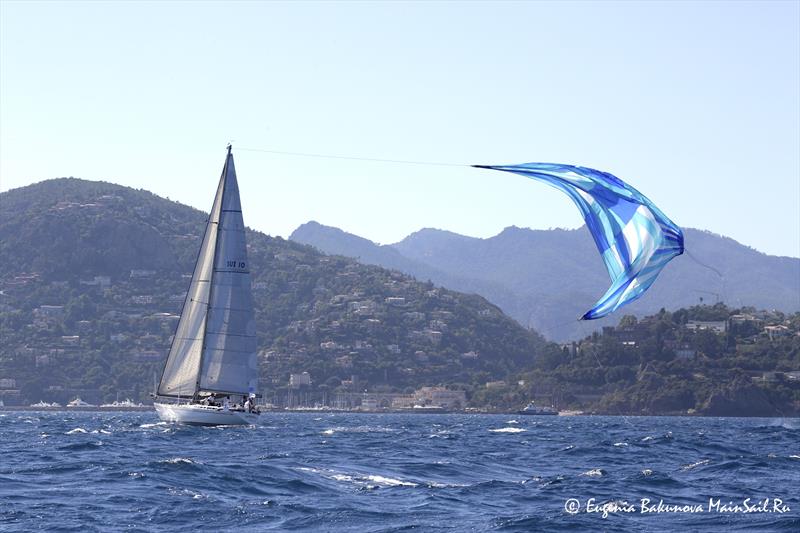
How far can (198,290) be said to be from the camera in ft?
244

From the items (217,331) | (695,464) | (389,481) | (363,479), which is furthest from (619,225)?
(217,331)

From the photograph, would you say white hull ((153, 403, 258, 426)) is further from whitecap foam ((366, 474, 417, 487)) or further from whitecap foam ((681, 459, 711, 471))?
whitecap foam ((366, 474, 417, 487))

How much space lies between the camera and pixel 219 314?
243 ft

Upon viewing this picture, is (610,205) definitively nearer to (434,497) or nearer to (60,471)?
(434,497)

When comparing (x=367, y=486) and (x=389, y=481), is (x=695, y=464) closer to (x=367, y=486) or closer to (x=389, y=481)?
(x=389, y=481)

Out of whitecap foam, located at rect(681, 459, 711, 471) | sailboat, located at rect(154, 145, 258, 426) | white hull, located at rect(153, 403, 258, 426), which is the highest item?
sailboat, located at rect(154, 145, 258, 426)

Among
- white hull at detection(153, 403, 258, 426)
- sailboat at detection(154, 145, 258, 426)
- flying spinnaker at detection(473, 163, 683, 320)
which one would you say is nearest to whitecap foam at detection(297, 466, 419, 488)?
flying spinnaker at detection(473, 163, 683, 320)

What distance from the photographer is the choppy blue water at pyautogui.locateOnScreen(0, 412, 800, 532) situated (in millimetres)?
29391

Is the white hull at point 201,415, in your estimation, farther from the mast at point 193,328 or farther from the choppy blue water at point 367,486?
the choppy blue water at point 367,486

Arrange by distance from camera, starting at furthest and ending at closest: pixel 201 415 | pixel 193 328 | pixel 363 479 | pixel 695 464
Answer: pixel 193 328, pixel 201 415, pixel 695 464, pixel 363 479

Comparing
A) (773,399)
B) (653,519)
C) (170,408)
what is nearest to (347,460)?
(653,519)

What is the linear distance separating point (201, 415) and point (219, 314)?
5570 mm

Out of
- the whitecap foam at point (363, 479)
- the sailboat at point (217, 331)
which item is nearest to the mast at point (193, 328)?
the sailboat at point (217, 331)

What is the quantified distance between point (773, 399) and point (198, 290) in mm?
140145
